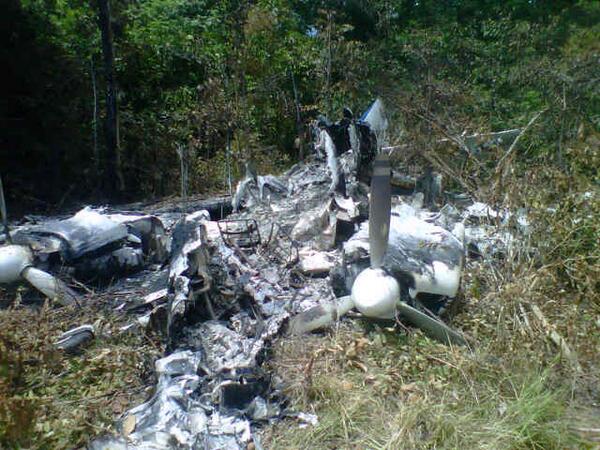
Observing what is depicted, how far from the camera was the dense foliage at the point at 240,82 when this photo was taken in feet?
28.6

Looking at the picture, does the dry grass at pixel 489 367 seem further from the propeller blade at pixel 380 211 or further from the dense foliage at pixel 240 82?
the dense foliage at pixel 240 82

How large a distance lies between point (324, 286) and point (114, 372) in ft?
6.19

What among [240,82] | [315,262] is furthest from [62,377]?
[240,82]

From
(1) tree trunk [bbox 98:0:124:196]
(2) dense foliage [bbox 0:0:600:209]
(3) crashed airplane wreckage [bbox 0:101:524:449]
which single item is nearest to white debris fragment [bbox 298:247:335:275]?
(3) crashed airplane wreckage [bbox 0:101:524:449]

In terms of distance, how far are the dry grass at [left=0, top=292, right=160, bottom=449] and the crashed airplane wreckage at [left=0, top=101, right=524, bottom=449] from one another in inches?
6.9

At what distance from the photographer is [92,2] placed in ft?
31.2

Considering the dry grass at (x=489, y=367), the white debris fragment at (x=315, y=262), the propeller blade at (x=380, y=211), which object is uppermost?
the propeller blade at (x=380, y=211)

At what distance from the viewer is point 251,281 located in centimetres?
511

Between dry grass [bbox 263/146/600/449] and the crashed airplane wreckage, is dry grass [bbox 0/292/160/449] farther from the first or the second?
dry grass [bbox 263/146/600/449]

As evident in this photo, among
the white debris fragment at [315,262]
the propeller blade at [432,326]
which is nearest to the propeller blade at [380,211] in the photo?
the propeller blade at [432,326]

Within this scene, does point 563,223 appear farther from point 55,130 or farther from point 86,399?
point 55,130

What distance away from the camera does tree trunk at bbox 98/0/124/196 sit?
29.3 feet

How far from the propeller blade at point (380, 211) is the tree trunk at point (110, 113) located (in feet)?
19.8

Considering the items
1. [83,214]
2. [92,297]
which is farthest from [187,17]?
[92,297]
